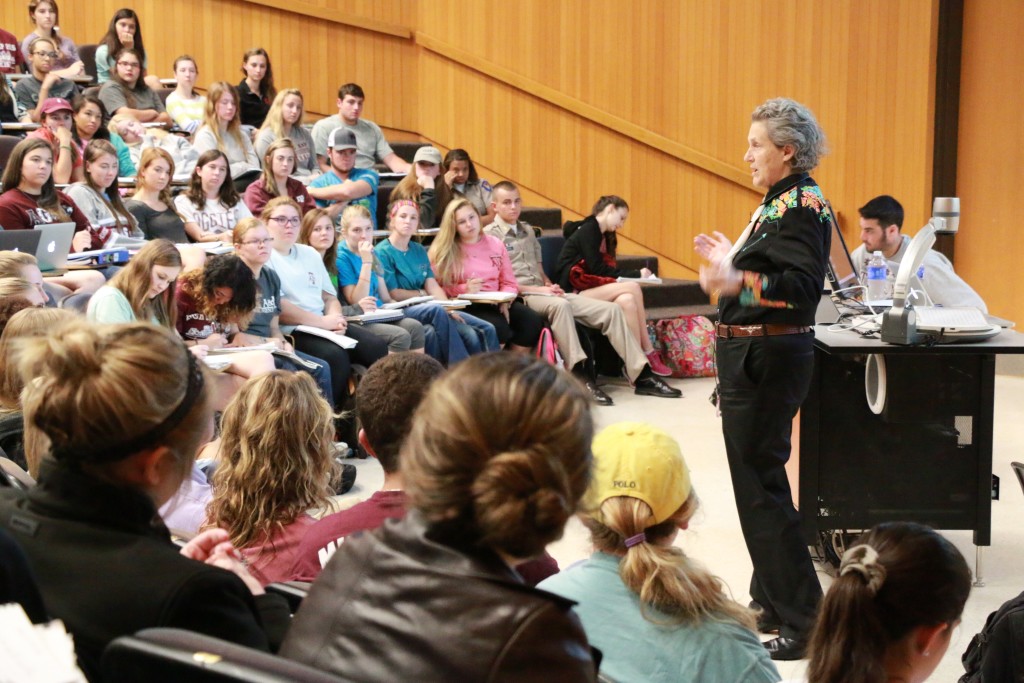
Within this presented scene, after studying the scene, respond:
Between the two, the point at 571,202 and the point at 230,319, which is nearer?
the point at 230,319

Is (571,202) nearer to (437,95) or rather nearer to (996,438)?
(437,95)

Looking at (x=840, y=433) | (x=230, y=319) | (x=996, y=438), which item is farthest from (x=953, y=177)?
(x=230, y=319)

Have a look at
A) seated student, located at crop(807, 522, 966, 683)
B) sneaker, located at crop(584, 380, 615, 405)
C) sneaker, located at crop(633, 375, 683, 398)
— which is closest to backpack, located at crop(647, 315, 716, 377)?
sneaker, located at crop(633, 375, 683, 398)

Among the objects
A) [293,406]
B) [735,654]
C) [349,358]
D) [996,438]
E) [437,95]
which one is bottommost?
[996,438]

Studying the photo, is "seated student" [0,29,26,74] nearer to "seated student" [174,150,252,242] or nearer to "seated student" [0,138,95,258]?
"seated student" [174,150,252,242]

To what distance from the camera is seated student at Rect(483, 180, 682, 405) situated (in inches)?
265

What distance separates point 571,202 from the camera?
28.5 feet

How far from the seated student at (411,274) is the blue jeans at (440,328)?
109 millimetres

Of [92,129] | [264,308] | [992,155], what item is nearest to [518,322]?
[264,308]

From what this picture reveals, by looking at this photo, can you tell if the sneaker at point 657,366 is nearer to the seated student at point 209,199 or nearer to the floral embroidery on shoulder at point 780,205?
the seated student at point 209,199

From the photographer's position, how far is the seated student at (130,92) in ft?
25.0

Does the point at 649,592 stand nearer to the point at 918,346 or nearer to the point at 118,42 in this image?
the point at 918,346

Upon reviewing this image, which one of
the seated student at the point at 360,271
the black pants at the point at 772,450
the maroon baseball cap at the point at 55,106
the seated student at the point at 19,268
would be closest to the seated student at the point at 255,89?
the maroon baseball cap at the point at 55,106

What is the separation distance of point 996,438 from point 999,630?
3.93m
